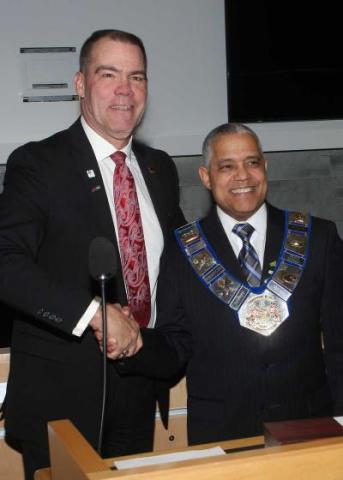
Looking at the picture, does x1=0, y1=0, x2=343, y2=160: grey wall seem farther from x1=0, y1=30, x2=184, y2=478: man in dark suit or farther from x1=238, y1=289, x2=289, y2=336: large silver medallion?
x1=238, y1=289, x2=289, y2=336: large silver medallion

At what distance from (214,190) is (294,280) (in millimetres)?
A: 325

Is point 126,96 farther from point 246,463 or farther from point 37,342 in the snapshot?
point 246,463

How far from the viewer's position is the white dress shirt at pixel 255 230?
224cm

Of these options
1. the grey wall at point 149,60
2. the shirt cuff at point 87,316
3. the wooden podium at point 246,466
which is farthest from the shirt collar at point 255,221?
the grey wall at point 149,60

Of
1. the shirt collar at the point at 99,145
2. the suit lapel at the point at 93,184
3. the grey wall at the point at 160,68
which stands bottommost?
the suit lapel at the point at 93,184

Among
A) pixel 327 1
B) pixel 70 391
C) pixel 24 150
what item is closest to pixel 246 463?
pixel 70 391

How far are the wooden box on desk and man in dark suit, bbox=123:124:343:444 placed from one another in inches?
20.3

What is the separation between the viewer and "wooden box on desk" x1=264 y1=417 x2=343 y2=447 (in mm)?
1443

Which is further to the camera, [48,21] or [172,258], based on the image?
[48,21]

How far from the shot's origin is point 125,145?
236 centimetres

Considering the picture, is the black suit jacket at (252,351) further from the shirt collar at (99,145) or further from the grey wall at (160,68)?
the grey wall at (160,68)

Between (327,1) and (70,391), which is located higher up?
(327,1)

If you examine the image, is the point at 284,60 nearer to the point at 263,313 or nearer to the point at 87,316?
the point at 263,313

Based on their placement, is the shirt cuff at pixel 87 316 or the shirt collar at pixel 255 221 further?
the shirt collar at pixel 255 221
